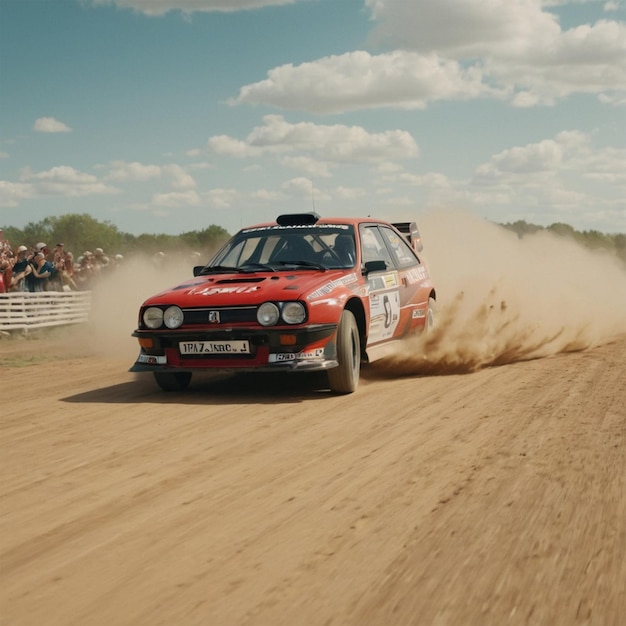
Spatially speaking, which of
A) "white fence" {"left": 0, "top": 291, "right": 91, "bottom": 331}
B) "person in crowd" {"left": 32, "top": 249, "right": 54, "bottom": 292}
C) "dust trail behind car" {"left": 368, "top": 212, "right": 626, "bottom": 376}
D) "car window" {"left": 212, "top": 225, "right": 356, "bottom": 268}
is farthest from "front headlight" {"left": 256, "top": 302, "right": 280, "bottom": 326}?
"person in crowd" {"left": 32, "top": 249, "right": 54, "bottom": 292}

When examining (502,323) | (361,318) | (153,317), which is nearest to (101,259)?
(502,323)

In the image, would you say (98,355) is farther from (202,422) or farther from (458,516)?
(458,516)

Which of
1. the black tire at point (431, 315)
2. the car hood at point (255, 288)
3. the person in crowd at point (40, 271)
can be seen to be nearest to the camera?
the car hood at point (255, 288)

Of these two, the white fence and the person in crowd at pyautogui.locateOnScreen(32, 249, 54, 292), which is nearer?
the white fence

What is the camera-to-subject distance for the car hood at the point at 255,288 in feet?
23.5

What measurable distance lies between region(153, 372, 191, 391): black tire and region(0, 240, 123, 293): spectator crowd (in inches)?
362

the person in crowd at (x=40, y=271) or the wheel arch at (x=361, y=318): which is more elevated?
the person in crowd at (x=40, y=271)

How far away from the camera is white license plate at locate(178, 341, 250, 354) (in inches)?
282

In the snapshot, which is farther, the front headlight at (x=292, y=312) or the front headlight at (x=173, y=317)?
the front headlight at (x=173, y=317)

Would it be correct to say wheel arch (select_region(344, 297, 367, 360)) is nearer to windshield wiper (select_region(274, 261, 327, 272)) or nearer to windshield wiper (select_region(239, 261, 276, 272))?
windshield wiper (select_region(274, 261, 327, 272))

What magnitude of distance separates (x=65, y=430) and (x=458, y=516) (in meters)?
3.33

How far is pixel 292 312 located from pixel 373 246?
199 centimetres

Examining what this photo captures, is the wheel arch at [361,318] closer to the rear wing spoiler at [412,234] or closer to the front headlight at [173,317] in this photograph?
the front headlight at [173,317]

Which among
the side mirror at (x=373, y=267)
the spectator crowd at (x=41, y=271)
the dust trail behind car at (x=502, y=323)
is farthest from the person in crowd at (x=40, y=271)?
the side mirror at (x=373, y=267)
